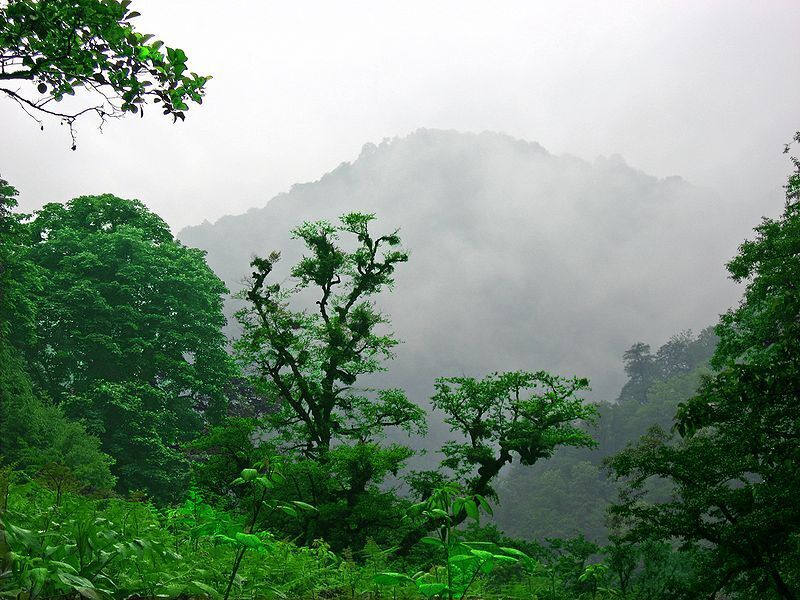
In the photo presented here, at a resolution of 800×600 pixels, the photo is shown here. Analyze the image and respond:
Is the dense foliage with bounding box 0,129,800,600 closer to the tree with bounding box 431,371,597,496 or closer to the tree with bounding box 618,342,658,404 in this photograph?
the tree with bounding box 431,371,597,496

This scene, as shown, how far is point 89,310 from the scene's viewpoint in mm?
20969

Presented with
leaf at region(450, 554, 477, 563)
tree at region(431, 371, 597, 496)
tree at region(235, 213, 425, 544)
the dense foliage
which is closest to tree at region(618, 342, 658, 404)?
the dense foliage

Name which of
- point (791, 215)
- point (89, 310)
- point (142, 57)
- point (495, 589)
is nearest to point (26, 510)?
point (495, 589)

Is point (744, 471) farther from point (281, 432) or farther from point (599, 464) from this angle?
point (599, 464)

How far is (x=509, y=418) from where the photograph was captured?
15.7 metres

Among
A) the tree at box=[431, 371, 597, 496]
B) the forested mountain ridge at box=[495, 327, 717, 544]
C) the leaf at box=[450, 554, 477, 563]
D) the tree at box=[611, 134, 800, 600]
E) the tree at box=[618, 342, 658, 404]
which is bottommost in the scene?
the leaf at box=[450, 554, 477, 563]

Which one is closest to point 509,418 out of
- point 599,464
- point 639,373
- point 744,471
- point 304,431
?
point 304,431

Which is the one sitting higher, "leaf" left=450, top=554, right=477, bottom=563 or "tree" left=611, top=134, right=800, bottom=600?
"tree" left=611, top=134, right=800, bottom=600

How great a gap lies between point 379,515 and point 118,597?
12.6 metres

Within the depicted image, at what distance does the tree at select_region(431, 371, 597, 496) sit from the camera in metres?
14.8

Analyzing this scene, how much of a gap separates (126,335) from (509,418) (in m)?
14.8

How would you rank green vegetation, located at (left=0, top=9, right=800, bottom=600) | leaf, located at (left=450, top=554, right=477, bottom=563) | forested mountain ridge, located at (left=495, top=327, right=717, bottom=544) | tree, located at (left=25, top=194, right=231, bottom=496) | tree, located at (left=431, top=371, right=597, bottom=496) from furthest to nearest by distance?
1. forested mountain ridge, located at (left=495, top=327, right=717, bottom=544)
2. tree, located at (left=25, top=194, right=231, bottom=496)
3. tree, located at (left=431, top=371, right=597, bottom=496)
4. green vegetation, located at (left=0, top=9, right=800, bottom=600)
5. leaf, located at (left=450, top=554, right=477, bottom=563)

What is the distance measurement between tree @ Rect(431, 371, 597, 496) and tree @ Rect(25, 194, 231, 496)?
395 inches

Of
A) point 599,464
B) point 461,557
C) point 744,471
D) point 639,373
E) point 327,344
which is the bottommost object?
point 461,557
